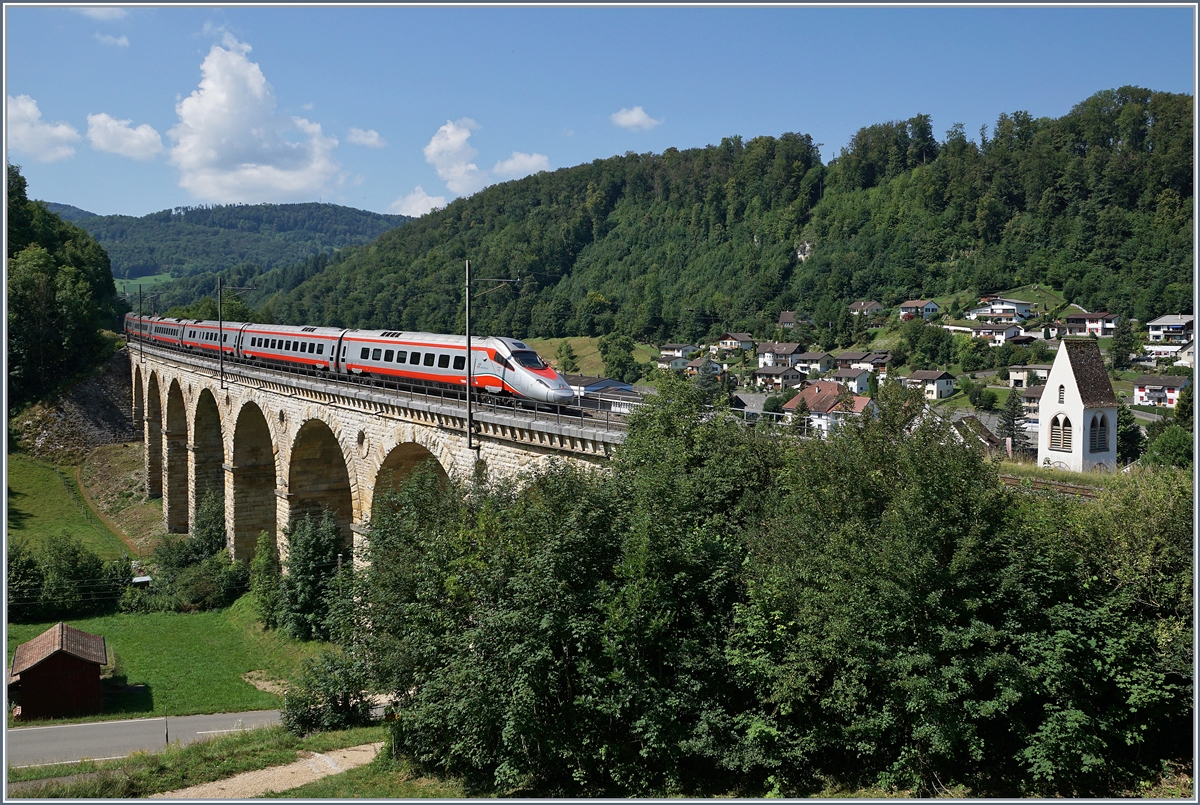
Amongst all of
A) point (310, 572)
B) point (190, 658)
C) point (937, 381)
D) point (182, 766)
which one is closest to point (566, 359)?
point (937, 381)

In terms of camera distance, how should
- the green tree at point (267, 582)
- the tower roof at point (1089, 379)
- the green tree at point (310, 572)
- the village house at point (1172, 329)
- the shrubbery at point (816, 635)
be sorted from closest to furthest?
the shrubbery at point (816, 635), the tower roof at point (1089, 379), the green tree at point (310, 572), the green tree at point (267, 582), the village house at point (1172, 329)

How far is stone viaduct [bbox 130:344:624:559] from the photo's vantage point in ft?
68.4

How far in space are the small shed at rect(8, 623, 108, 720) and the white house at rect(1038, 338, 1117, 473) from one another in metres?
27.1

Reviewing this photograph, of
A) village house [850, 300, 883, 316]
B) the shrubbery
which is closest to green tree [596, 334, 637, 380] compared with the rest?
village house [850, 300, 883, 316]

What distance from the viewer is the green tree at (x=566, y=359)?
85.7 meters

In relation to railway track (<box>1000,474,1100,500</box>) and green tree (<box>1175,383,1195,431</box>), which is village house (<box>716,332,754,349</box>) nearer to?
green tree (<box>1175,383,1195,431</box>)

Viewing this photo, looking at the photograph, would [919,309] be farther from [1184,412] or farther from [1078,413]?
[1078,413]

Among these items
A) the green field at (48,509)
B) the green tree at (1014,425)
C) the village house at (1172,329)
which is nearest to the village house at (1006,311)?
the village house at (1172,329)

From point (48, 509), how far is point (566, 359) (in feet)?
159

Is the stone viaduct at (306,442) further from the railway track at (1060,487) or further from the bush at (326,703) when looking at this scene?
the railway track at (1060,487)

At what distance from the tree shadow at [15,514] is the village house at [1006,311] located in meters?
83.4

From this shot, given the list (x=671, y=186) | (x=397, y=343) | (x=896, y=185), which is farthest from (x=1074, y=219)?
(x=397, y=343)

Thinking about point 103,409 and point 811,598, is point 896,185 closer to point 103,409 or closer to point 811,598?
point 103,409

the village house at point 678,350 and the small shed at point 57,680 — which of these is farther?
the village house at point 678,350
